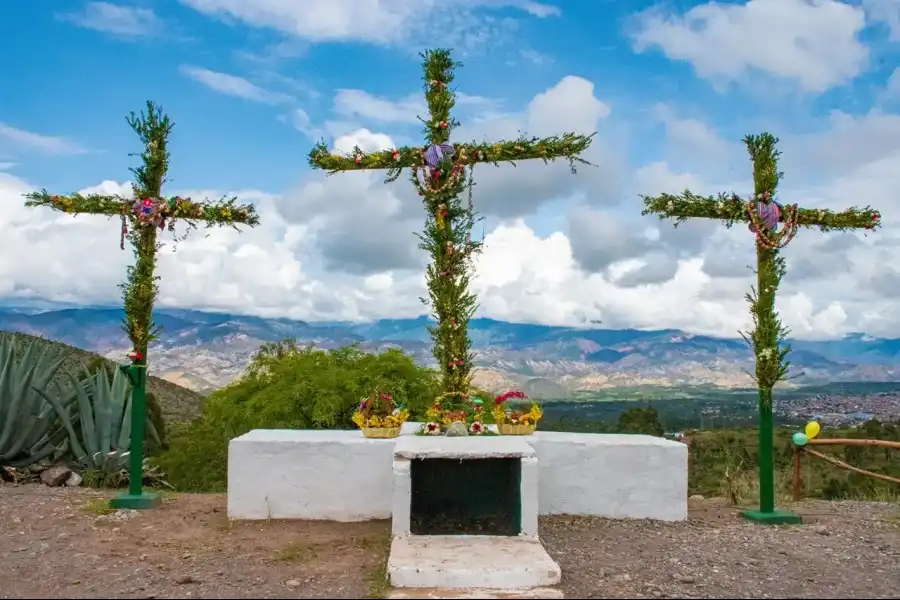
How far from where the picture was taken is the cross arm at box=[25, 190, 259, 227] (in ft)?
32.0

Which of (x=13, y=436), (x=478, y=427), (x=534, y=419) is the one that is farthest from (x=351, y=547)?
(x=13, y=436)

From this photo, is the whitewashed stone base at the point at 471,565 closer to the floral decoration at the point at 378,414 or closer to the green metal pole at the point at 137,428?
the floral decoration at the point at 378,414

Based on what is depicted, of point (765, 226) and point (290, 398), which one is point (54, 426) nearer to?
point (290, 398)

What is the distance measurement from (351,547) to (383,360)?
22.8 ft

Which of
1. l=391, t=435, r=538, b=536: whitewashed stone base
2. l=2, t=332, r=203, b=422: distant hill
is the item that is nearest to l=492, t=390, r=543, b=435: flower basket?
l=391, t=435, r=538, b=536: whitewashed stone base

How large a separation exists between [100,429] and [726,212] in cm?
836

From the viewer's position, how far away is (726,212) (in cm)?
953

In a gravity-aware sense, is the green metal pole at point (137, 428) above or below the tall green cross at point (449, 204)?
below

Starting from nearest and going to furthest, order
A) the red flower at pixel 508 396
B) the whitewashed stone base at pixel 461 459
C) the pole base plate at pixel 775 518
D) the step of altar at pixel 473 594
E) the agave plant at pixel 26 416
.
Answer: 1. the step of altar at pixel 473 594
2. the whitewashed stone base at pixel 461 459
3. the pole base plate at pixel 775 518
4. the red flower at pixel 508 396
5. the agave plant at pixel 26 416

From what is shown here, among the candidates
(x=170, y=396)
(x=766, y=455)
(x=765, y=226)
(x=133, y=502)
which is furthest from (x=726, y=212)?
(x=170, y=396)

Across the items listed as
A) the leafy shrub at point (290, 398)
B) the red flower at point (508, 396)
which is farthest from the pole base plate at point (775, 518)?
the leafy shrub at point (290, 398)

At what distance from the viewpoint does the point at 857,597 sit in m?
6.16

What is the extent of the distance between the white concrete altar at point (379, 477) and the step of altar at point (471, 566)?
175 centimetres

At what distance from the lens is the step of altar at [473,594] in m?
5.71
